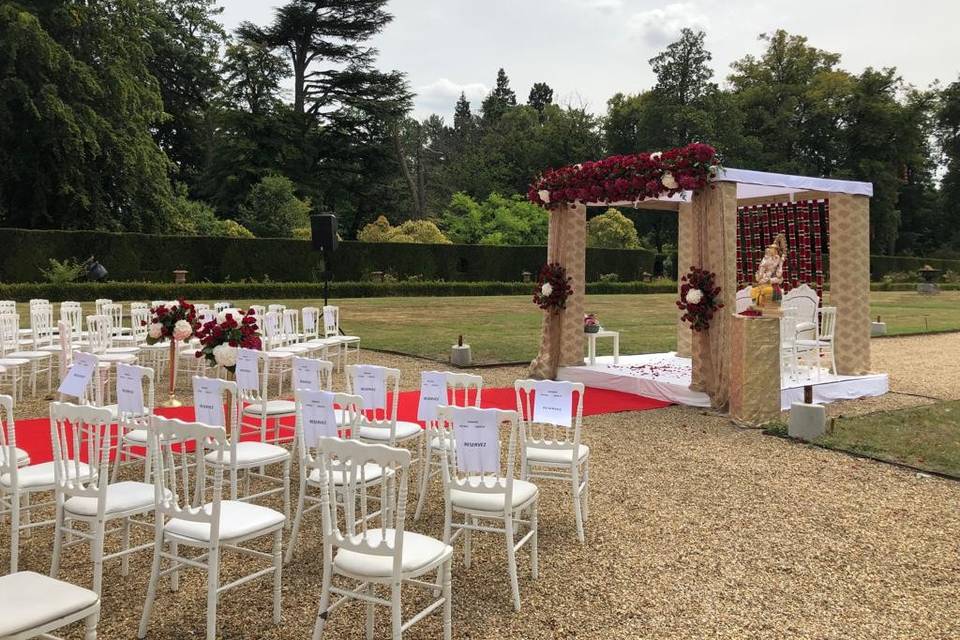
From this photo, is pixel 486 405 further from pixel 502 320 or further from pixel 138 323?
pixel 502 320

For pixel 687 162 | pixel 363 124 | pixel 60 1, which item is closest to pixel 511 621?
pixel 687 162

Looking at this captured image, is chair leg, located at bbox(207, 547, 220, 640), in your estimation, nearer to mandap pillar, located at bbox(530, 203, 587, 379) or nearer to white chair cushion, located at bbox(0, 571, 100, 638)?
white chair cushion, located at bbox(0, 571, 100, 638)

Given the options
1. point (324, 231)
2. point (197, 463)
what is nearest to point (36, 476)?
point (197, 463)

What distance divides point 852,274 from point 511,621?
25.4 ft

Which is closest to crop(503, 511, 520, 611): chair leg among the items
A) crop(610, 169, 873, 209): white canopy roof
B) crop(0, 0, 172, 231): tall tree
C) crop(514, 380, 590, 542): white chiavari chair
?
crop(514, 380, 590, 542): white chiavari chair

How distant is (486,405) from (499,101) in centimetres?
4859

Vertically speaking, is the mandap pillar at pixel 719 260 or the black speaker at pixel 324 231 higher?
the black speaker at pixel 324 231

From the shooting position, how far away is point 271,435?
6.55m

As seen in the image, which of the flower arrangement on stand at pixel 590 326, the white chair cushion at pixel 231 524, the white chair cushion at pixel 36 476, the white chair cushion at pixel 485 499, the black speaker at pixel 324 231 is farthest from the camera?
the black speaker at pixel 324 231

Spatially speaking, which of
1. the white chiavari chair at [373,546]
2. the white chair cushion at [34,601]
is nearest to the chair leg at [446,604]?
the white chiavari chair at [373,546]

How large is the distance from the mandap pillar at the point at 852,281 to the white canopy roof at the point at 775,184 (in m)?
0.20

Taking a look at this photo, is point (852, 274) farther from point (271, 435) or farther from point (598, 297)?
point (598, 297)

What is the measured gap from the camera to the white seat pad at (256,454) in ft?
13.7

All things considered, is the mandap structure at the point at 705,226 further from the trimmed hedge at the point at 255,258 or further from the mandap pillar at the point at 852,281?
the trimmed hedge at the point at 255,258
